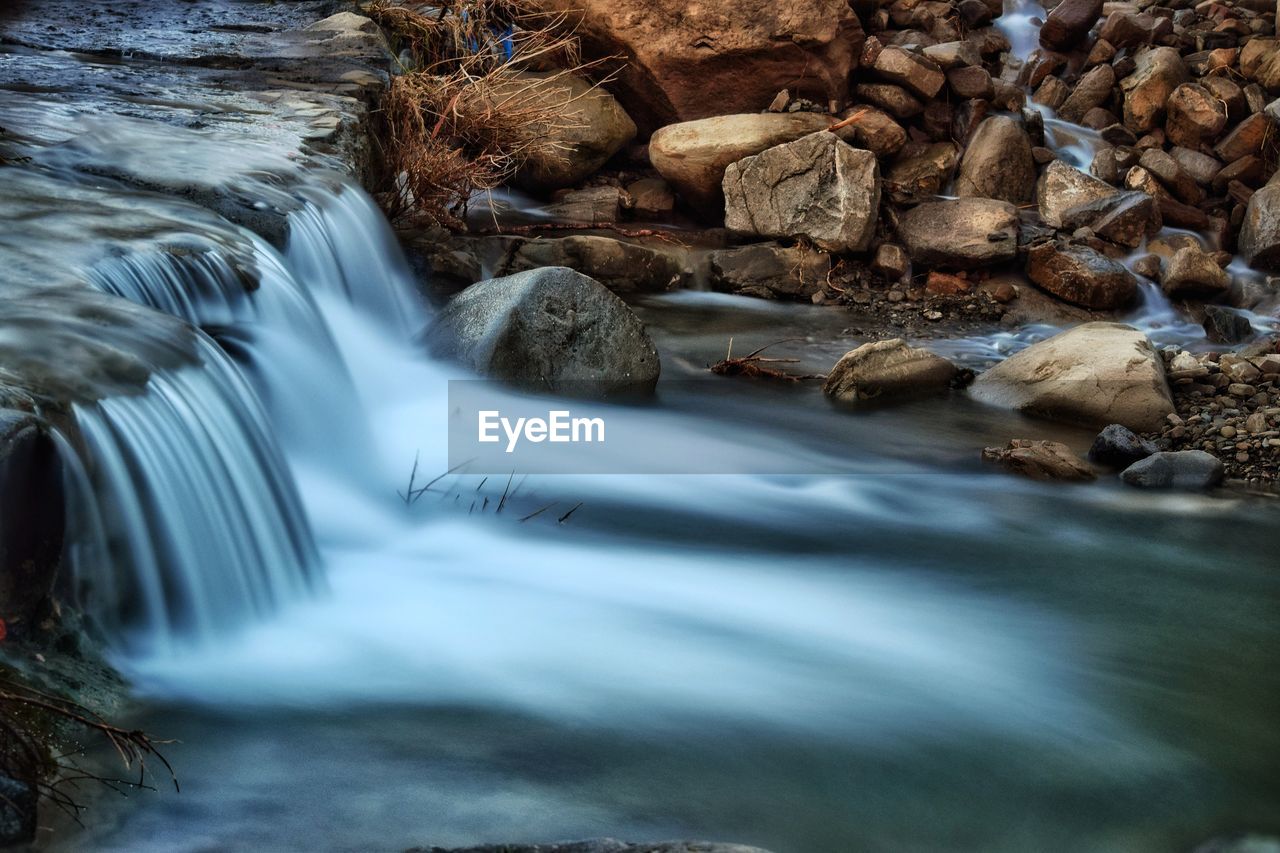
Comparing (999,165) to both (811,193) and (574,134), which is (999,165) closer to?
(811,193)

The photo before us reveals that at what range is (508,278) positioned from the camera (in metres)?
5.84

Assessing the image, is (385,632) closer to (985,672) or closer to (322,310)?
(985,672)


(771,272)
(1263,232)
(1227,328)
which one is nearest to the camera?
(1227,328)

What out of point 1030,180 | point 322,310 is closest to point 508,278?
point 322,310

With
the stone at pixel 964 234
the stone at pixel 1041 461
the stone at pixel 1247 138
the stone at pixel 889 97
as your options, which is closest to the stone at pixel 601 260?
the stone at pixel 964 234

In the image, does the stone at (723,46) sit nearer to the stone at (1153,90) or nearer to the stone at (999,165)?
the stone at (999,165)

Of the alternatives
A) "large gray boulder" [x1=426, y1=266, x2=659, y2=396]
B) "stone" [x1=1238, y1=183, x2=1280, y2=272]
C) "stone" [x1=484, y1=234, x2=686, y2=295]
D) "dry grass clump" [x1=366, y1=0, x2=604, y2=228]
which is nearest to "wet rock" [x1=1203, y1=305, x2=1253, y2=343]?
"stone" [x1=1238, y1=183, x2=1280, y2=272]

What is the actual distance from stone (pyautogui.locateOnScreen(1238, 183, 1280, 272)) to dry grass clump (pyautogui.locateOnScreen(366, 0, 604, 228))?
4.49 metres

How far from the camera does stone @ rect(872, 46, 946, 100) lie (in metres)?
8.95

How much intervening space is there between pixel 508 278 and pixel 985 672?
306 centimetres

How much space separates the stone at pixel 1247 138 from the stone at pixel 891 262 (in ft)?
8.91

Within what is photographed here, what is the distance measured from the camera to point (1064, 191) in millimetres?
8703

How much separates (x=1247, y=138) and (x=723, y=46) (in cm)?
373

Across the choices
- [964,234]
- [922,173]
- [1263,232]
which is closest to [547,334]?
[964,234]
